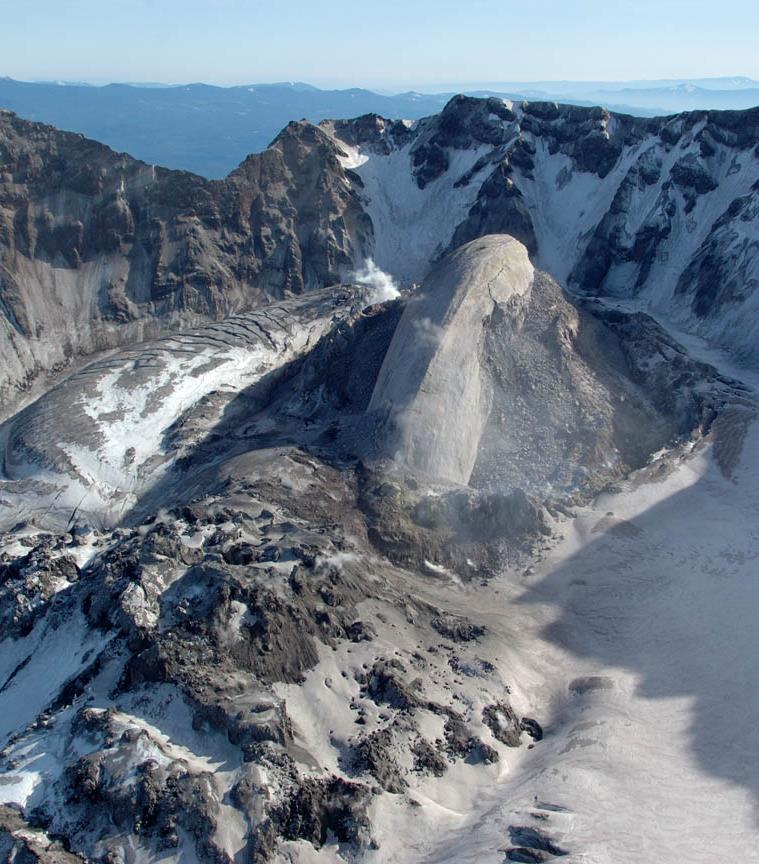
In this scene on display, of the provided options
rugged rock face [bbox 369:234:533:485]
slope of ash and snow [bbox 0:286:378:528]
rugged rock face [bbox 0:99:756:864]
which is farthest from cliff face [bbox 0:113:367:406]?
rugged rock face [bbox 369:234:533:485]

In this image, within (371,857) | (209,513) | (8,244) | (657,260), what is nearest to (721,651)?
(371,857)

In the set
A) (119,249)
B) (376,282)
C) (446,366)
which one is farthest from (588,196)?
(119,249)

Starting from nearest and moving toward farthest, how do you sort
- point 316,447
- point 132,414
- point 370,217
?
point 316,447, point 132,414, point 370,217

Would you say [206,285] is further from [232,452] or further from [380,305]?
[232,452]

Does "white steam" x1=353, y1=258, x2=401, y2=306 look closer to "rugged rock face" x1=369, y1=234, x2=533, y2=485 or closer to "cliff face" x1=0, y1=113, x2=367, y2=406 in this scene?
"cliff face" x1=0, y1=113, x2=367, y2=406

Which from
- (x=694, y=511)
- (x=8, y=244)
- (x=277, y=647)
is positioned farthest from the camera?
(x=8, y=244)

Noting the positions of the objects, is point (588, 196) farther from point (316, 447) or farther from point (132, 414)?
point (132, 414)

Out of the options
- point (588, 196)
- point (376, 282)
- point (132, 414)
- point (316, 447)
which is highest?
point (588, 196)

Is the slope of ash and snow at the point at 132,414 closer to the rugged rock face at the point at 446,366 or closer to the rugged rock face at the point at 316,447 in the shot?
the rugged rock face at the point at 316,447

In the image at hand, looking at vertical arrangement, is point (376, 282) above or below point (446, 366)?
above
